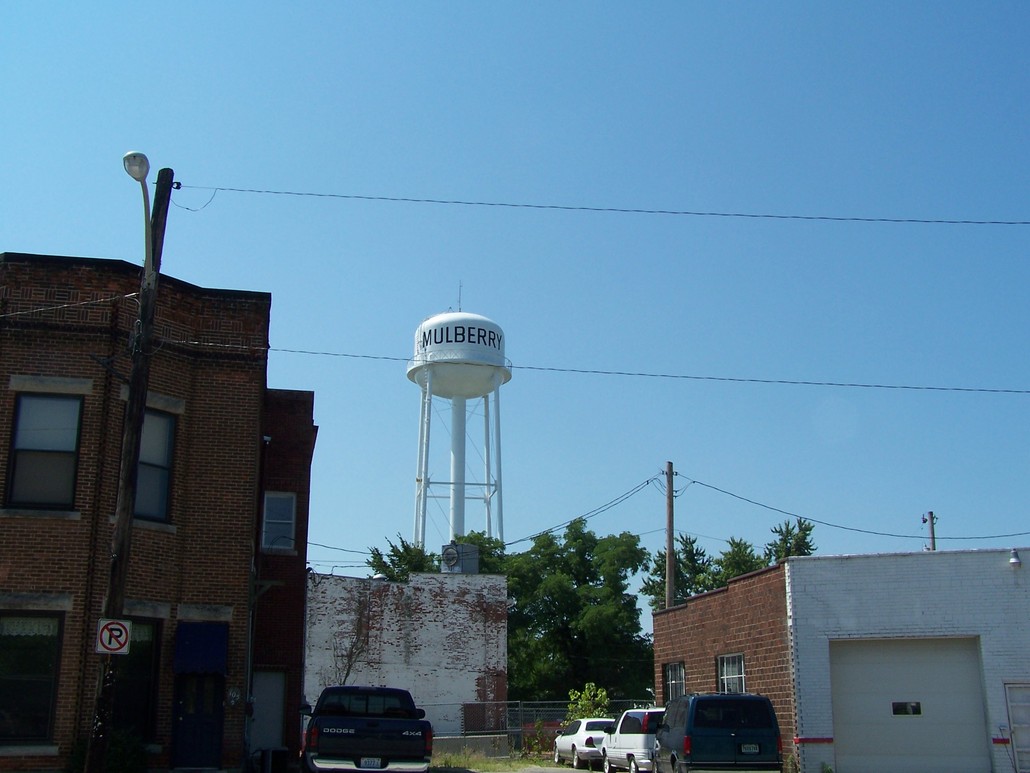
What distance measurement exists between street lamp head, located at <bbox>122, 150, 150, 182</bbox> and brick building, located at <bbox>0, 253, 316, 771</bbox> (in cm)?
393

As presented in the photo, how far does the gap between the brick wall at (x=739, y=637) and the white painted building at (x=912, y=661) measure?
2.07ft

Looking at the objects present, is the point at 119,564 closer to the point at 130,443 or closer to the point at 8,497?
the point at 130,443

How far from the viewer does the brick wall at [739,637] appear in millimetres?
24562

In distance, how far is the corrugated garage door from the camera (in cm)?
2350

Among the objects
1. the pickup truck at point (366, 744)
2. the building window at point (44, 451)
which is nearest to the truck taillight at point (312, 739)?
the pickup truck at point (366, 744)

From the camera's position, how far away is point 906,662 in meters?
24.1

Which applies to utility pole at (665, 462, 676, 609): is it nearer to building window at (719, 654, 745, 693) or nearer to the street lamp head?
building window at (719, 654, 745, 693)

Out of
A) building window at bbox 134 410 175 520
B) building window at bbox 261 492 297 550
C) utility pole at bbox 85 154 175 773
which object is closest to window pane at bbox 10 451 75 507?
building window at bbox 134 410 175 520

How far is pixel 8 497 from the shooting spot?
18219 mm

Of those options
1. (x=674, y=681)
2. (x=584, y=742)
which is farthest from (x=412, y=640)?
(x=584, y=742)

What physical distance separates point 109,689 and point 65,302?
7.28 m

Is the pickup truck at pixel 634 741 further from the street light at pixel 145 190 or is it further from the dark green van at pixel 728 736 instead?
the street light at pixel 145 190

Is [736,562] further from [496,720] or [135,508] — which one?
[135,508]

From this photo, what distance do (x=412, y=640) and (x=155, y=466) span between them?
2213 centimetres
